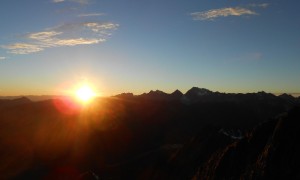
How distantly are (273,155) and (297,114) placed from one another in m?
5.08

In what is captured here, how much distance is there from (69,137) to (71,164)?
33150 mm

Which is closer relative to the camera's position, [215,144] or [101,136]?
[215,144]

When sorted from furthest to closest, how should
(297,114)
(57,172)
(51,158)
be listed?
(51,158)
(57,172)
(297,114)

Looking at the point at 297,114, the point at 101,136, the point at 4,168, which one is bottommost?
the point at 4,168

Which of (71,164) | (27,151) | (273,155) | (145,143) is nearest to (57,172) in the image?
(71,164)

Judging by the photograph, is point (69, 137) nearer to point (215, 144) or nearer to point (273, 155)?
point (215, 144)

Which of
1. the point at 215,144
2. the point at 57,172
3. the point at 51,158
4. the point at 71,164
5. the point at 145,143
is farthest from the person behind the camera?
the point at 145,143

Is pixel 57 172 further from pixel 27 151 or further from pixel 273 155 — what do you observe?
pixel 273 155

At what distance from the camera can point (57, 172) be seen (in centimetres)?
15200

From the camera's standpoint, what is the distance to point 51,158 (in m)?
178

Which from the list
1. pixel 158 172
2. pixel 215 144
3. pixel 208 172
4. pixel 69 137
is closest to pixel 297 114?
pixel 208 172

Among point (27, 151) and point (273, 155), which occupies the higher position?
point (273, 155)

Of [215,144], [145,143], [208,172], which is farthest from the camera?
[145,143]

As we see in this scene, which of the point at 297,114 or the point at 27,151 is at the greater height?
the point at 297,114
